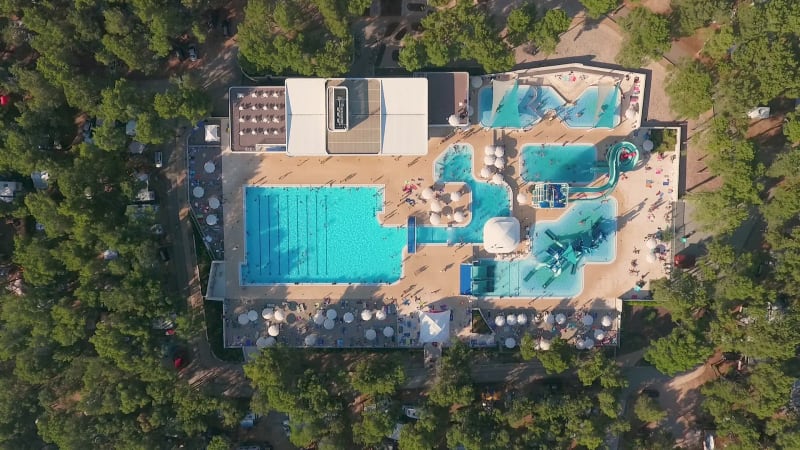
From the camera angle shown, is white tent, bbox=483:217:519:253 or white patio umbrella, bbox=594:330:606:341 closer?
white tent, bbox=483:217:519:253

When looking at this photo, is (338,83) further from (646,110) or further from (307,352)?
(646,110)

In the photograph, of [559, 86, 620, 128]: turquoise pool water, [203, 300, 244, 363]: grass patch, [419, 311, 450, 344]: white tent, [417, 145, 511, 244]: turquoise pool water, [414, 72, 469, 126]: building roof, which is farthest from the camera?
[203, 300, 244, 363]: grass patch

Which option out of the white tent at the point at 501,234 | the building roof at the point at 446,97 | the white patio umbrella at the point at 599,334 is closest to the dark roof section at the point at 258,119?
the building roof at the point at 446,97

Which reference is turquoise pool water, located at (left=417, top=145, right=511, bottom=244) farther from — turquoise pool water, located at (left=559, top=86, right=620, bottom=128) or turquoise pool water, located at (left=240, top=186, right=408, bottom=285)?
turquoise pool water, located at (left=559, top=86, right=620, bottom=128)

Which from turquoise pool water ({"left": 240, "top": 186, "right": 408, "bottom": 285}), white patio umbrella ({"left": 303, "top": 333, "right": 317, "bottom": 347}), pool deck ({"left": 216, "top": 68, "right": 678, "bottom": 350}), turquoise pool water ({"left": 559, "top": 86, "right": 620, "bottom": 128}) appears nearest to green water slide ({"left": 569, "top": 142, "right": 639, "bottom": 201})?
pool deck ({"left": 216, "top": 68, "right": 678, "bottom": 350})

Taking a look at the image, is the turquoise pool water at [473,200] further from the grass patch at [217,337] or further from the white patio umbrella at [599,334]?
the grass patch at [217,337]

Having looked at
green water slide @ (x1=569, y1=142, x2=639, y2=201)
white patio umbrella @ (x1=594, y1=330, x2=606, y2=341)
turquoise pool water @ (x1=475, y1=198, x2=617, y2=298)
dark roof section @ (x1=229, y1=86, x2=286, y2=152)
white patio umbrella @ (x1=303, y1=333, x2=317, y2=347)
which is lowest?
white patio umbrella @ (x1=303, y1=333, x2=317, y2=347)

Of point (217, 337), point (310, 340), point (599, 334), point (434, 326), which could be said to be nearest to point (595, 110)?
point (599, 334)

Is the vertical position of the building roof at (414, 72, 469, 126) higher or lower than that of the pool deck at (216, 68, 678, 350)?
higher
